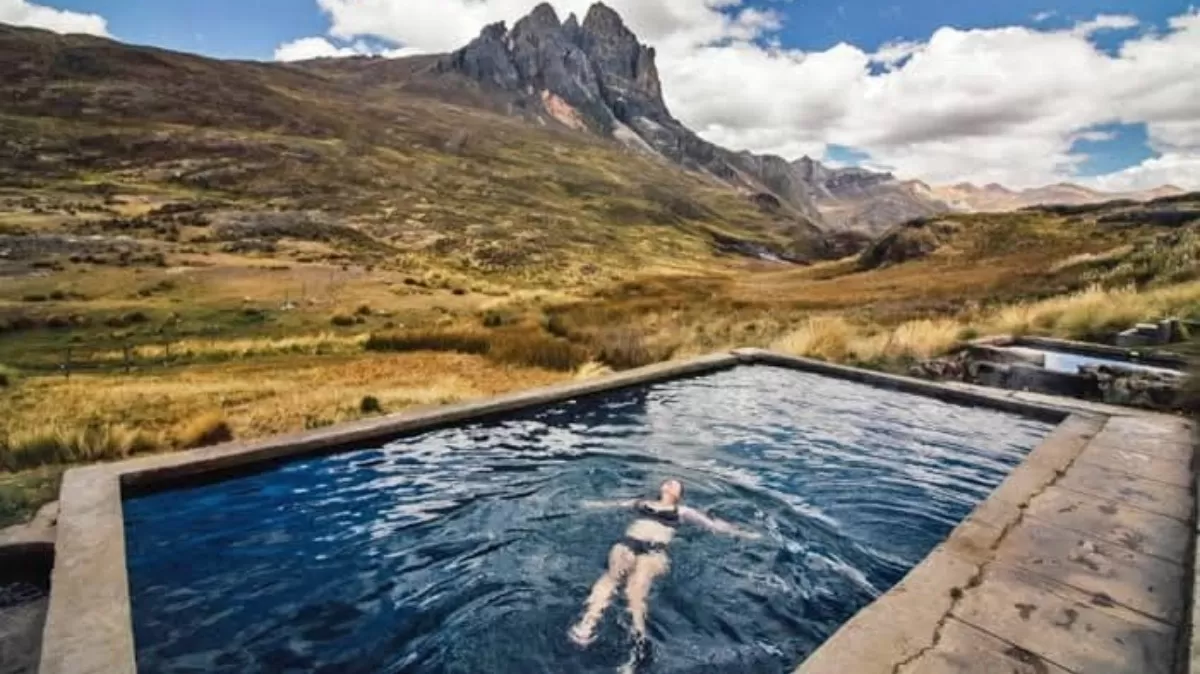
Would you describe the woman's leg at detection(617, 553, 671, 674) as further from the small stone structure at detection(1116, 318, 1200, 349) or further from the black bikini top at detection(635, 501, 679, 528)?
the small stone structure at detection(1116, 318, 1200, 349)

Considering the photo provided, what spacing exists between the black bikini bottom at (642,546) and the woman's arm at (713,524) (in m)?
0.67

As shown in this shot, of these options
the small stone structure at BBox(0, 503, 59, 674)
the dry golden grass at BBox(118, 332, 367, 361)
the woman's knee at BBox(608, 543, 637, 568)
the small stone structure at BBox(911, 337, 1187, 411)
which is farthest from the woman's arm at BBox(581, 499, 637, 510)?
the dry golden grass at BBox(118, 332, 367, 361)

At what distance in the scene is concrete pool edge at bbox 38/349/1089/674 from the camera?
13.3ft

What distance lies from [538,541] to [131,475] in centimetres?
400

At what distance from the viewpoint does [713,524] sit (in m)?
7.22

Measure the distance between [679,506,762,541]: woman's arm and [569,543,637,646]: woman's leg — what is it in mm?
991

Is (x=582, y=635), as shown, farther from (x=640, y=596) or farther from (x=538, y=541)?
(x=538, y=541)

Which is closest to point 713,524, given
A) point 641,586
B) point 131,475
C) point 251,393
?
point 641,586

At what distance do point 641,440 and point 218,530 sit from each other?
17.6ft

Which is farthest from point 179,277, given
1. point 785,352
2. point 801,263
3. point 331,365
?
point 801,263

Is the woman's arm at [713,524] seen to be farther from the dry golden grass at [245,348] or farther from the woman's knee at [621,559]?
the dry golden grass at [245,348]

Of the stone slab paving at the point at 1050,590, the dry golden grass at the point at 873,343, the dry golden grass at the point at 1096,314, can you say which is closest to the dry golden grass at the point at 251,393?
the dry golden grass at the point at 873,343

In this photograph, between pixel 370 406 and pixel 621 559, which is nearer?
pixel 621 559

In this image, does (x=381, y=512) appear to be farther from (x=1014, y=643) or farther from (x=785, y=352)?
(x=785, y=352)
